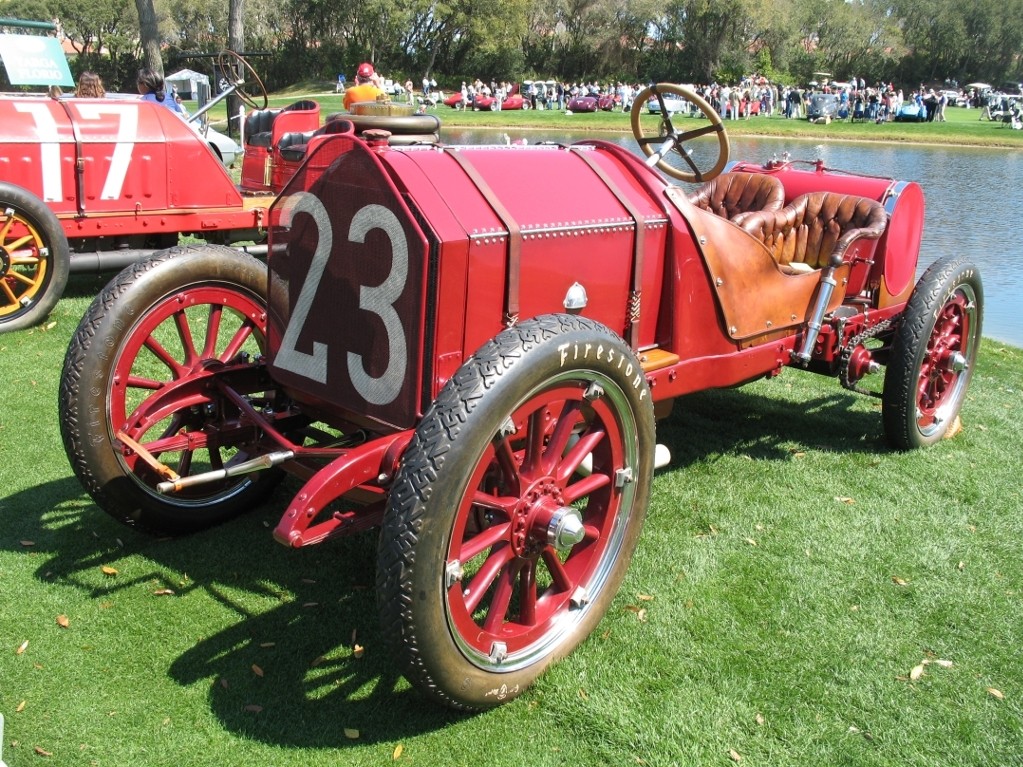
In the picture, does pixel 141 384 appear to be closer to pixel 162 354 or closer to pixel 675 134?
pixel 162 354

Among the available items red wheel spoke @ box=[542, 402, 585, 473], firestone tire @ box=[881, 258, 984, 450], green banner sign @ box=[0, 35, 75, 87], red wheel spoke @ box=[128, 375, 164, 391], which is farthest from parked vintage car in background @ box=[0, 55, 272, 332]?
red wheel spoke @ box=[542, 402, 585, 473]

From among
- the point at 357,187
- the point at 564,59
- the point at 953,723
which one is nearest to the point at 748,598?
the point at 953,723

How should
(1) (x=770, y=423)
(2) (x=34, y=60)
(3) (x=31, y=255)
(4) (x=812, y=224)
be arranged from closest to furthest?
(4) (x=812, y=224) → (1) (x=770, y=423) → (3) (x=31, y=255) → (2) (x=34, y=60)

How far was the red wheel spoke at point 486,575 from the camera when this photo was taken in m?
2.73

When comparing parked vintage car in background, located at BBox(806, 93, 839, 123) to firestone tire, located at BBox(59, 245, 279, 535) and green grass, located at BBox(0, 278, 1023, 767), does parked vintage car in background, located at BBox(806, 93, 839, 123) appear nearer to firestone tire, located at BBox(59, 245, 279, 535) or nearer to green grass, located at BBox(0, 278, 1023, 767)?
green grass, located at BBox(0, 278, 1023, 767)

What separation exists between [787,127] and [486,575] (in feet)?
124

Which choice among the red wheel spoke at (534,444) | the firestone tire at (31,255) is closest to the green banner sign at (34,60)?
the firestone tire at (31,255)

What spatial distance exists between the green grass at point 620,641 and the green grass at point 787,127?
28179mm

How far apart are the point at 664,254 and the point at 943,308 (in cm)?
210

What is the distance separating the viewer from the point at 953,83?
6712 cm

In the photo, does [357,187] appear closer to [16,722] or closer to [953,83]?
[16,722]

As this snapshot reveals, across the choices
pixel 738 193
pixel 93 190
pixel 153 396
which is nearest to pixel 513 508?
Result: pixel 153 396

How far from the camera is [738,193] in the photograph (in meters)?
5.75

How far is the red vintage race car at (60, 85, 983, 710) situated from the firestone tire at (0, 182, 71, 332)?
2814 mm
